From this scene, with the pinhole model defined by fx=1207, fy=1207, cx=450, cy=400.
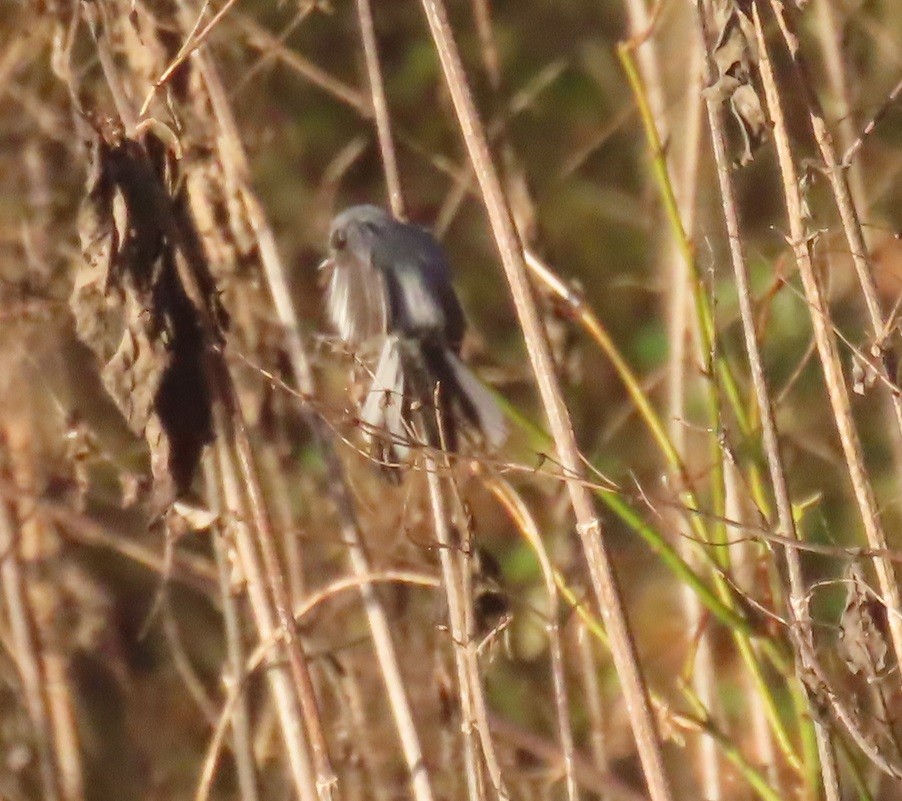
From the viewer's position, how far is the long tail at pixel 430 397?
149cm

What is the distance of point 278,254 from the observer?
5.50 ft

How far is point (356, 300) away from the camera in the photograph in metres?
2.03

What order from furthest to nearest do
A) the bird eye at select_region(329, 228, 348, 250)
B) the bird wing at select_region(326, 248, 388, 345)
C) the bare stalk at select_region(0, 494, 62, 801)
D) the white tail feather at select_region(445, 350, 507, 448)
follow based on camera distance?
the bare stalk at select_region(0, 494, 62, 801) < the bird eye at select_region(329, 228, 348, 250) < the bird wing at select_region(326, 248, 388, 345) < the white tail feather at select_region(445, 350, 507, 448)

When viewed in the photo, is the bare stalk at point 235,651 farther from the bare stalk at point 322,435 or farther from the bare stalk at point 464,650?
the bare stalk at point 464,650

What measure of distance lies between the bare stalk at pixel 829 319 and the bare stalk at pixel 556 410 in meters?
0.20

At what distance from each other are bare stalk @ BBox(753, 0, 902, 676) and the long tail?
0.46 m

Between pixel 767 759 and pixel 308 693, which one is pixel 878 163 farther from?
pixel 308 693

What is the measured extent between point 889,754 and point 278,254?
105 centimetres

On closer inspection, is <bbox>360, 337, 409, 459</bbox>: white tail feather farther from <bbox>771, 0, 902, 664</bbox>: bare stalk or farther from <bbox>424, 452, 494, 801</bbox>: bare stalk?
<bbox>771, 0, 902, 664</bbox>: bare stalk

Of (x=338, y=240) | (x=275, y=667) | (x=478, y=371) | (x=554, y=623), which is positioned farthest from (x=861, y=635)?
(x=478, y=371)

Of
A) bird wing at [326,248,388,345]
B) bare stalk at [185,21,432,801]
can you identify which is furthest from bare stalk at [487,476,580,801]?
bird wing at [326,248,388,345]

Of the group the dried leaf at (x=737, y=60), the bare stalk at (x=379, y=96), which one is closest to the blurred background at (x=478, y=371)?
the dried leaf at (x=737, y=60)

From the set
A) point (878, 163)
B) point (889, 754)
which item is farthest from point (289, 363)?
point (878, 163)

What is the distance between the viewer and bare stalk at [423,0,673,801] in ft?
3.68
